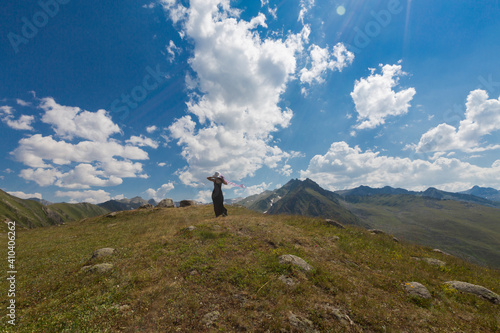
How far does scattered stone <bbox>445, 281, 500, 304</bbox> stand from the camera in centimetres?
1011

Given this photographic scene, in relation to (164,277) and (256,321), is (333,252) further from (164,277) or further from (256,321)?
(164,277)

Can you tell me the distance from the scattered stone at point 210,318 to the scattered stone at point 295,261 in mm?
4826

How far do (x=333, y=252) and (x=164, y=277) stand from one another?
11562 millimetres

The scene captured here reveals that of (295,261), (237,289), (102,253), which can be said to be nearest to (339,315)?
(295,261)

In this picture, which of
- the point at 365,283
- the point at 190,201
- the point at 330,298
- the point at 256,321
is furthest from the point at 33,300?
the point at 190,201

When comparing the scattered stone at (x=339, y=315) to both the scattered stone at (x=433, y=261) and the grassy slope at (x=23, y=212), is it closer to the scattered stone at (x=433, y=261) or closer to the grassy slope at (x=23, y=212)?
the scattered stone at (x=433, y=261)

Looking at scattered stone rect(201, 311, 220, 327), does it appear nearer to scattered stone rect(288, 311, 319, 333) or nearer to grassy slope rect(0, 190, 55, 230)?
scattered stone rect(288, 311, 319, 333)

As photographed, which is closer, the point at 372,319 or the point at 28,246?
the point at 372,319

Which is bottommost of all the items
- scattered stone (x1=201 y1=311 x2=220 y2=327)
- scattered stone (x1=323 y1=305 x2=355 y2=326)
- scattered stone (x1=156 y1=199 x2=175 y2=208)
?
scattered stone (x1=323 y1=305 x2=355 y2=326)

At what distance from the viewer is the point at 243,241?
14.9 m

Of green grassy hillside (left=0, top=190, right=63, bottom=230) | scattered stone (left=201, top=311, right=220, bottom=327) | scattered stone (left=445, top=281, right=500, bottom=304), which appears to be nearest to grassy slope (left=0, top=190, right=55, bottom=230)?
green grassy hillside (left=0, top=190, right=63, bottom=230)

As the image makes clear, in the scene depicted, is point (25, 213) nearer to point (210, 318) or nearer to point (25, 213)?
point (25, 213)

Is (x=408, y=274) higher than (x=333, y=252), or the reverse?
(x=333, y=252)

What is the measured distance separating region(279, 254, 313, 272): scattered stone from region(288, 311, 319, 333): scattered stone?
3.51 meters
